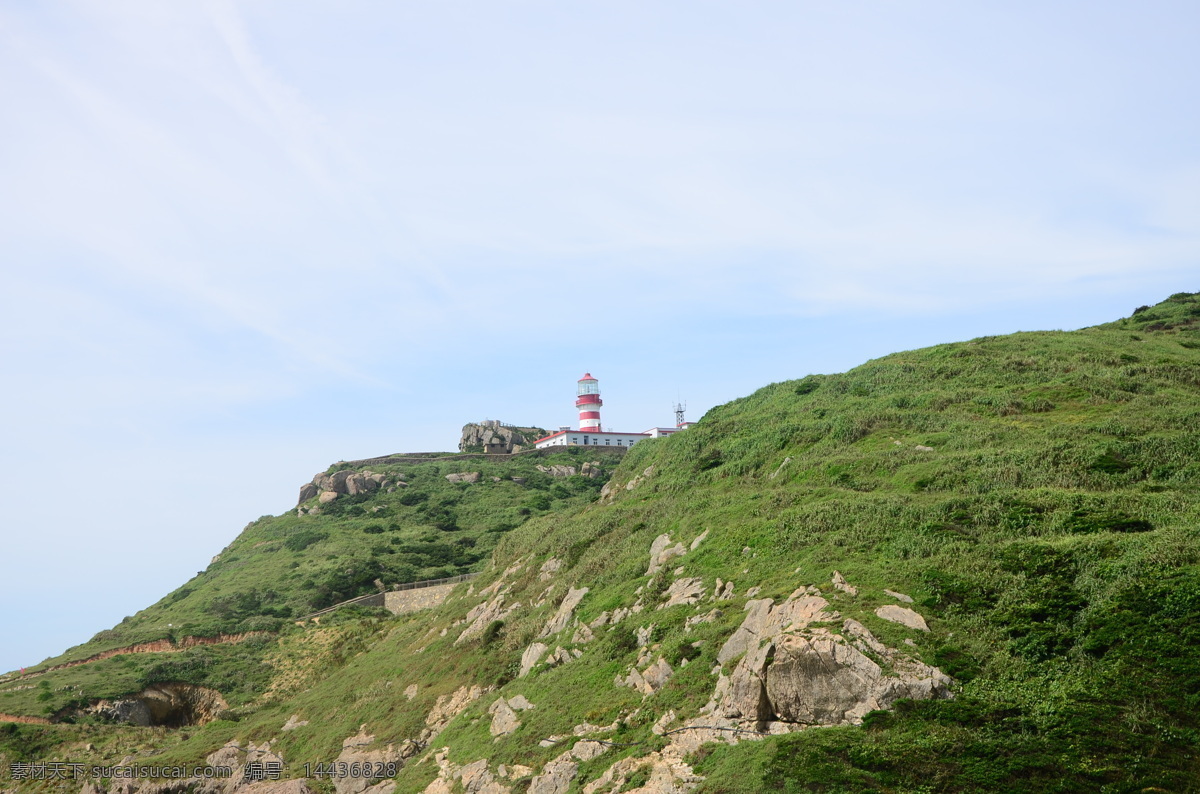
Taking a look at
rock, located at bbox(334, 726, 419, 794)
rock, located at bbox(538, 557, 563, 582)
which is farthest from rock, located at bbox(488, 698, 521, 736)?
rock, located at bbox(538, 557, 563, 582)

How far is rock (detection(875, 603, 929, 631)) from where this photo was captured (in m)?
22.3

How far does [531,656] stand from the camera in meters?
35.8

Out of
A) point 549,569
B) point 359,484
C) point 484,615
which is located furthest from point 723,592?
point 359,484

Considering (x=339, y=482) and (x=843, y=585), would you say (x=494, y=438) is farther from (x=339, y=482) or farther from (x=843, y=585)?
(x=843, y=585)

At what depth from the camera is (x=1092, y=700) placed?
19.4m

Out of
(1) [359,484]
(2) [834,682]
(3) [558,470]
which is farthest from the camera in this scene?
(3) [558,470]

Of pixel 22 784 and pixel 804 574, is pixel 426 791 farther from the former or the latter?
pixel 22 784

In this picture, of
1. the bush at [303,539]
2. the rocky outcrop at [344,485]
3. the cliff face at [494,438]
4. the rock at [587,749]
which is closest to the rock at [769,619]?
the rock at [587,749]

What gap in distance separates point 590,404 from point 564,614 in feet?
309

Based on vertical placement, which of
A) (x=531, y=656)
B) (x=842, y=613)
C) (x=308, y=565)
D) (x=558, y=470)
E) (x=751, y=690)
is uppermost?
(x=558, y=470)

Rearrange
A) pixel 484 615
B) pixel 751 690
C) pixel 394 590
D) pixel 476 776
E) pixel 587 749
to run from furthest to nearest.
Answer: pixel 394 590
pixel 484 615
pixel 476 776
pixel 587 749
pixel 751 690

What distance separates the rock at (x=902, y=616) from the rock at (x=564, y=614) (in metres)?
16.4

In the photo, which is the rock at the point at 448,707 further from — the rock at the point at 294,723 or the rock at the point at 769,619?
the rock at the point at 769,619

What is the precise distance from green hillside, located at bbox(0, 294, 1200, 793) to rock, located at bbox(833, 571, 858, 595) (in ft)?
0.28
